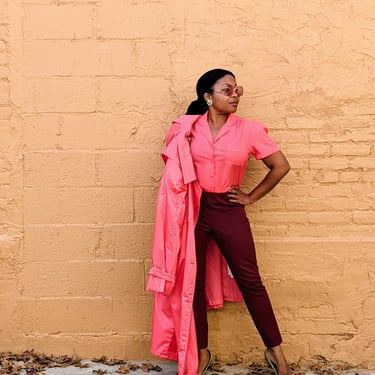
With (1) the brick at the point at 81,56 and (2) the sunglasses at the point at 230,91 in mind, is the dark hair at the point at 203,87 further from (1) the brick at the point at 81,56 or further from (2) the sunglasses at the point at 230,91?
(1) the brick at the point at 81,56

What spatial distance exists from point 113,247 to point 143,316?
0.53m

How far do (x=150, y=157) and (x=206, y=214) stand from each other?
2.06 feet

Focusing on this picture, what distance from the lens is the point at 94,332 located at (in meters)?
5.26

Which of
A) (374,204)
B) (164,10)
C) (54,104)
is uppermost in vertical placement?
(164,10)

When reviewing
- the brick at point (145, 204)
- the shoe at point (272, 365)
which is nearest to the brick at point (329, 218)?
the shoe at point (272, 365)

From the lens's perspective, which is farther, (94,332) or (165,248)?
(94,332)

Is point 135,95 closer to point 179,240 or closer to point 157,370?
point 179,240

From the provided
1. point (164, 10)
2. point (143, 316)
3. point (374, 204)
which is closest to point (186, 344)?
point (143, 316)

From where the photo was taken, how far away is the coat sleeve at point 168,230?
187 inches

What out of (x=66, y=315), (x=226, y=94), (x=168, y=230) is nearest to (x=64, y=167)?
(x=168, y=230)

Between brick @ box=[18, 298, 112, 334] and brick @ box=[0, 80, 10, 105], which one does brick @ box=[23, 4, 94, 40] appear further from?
brick @ box=[18, 298, 112, 334]

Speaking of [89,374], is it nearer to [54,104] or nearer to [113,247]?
[113,247]

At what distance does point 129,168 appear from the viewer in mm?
5176

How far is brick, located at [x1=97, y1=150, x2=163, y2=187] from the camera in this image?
5.17 metres
